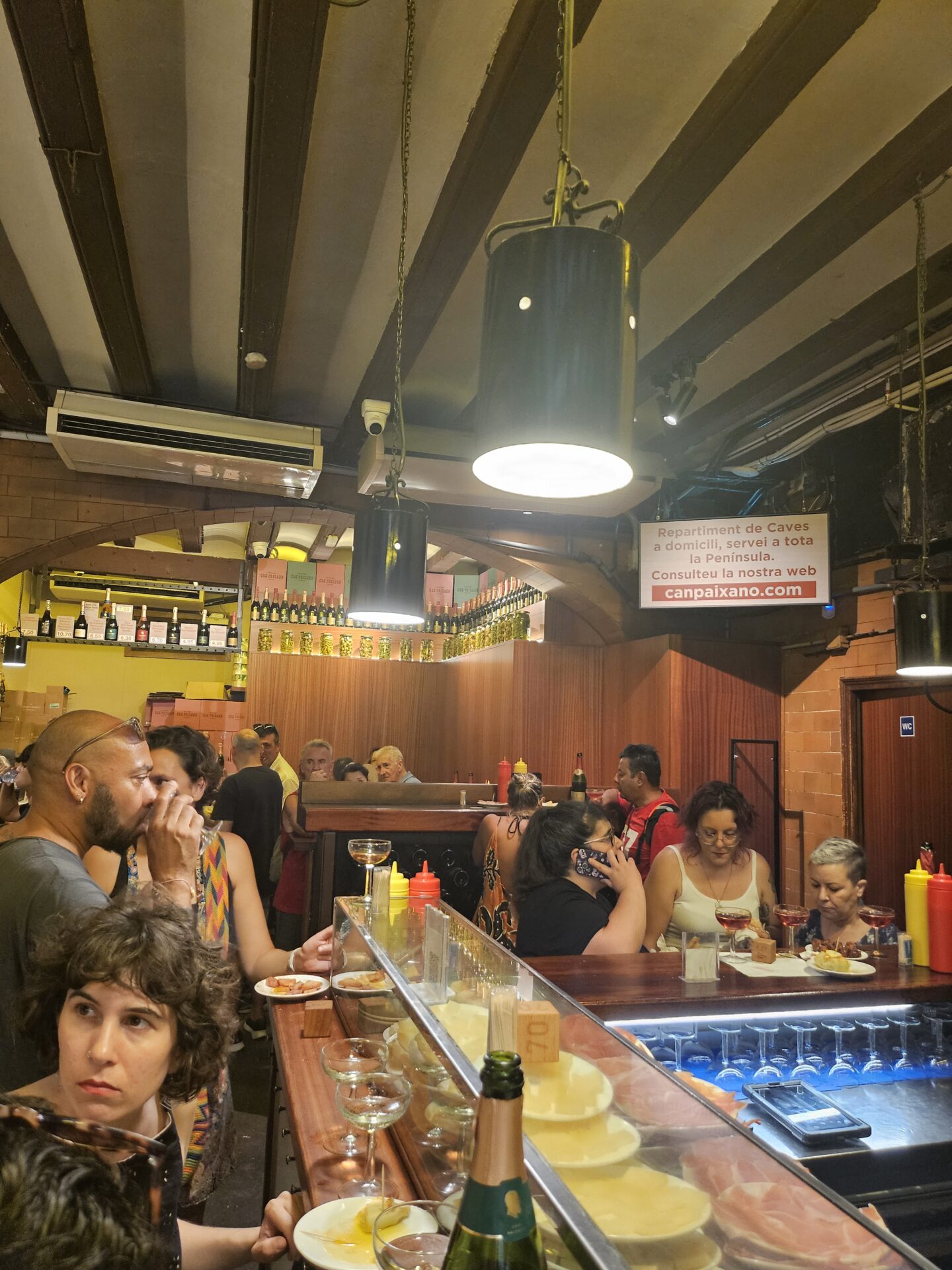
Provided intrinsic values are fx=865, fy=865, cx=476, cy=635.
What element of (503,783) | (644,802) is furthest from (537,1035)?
(503,783)

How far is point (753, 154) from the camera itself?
9.51ft

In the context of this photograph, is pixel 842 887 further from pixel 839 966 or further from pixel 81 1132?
pixel 81 1132

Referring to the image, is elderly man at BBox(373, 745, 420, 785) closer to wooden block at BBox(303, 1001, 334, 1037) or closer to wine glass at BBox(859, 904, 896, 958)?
wine glass at BBox(859, 904, 896, 958)

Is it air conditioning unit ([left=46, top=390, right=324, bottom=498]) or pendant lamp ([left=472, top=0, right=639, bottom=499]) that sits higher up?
air conditioning unit ([left=46, top=390, right=324, bottom=498])

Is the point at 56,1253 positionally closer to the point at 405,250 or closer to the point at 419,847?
the point at 405,250

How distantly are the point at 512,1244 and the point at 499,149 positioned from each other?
9.27ft

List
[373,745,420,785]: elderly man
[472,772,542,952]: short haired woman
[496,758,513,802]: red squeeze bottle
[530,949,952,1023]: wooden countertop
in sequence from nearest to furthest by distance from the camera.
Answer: [530,949,952,1023]: wooden countertop
[472,772,542,952]: short haired woman
[496,758,513,802]: red squeeze bottle
[373,745,420,785]: elderly man

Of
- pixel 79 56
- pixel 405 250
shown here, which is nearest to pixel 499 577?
pixel 405 250

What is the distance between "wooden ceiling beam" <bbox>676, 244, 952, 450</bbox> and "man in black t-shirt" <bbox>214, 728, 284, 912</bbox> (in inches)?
135

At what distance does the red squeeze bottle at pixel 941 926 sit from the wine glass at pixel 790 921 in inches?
15.1

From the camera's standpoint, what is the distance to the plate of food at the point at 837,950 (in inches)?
109

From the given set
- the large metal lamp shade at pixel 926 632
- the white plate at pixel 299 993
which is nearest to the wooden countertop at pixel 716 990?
the white plate at pixel 299 993

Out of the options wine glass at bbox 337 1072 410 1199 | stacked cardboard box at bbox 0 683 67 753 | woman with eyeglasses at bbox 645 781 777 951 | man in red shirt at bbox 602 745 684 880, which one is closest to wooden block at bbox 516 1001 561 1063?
wine glass at bbox 337 1072 410 1199

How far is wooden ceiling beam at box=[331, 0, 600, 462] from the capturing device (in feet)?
7.42
